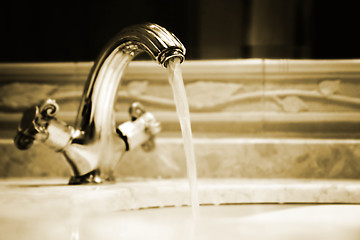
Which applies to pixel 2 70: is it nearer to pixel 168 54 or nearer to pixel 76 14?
pixel 76 14

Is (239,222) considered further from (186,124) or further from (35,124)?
(35,124)

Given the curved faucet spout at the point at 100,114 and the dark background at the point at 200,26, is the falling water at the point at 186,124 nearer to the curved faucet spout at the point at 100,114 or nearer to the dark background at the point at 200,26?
the curved faucet spout at the point at 100,114

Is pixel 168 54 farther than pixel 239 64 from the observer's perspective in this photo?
No

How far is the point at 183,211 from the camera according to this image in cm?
54

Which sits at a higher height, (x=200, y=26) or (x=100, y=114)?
(x=200, y=26)

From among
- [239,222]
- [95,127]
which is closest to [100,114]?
[95,127]

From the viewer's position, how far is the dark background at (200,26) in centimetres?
73

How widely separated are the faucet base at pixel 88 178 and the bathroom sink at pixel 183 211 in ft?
0.11

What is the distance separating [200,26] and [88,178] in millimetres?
356

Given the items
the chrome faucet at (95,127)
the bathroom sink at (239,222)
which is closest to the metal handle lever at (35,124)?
the chrome faucet at (95,127)

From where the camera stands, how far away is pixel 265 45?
74 centimetres

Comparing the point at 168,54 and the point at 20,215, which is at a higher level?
the point at 168,54

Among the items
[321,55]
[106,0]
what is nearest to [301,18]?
[321,55]

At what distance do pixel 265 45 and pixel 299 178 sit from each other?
0.24 m
